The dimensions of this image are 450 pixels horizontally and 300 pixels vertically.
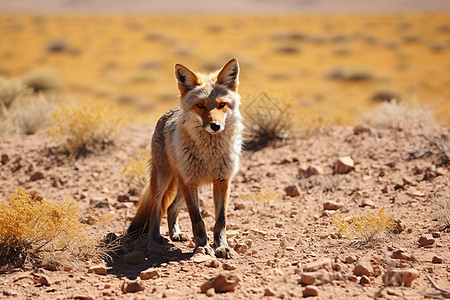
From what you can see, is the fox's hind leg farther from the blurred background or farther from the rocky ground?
the blurred background

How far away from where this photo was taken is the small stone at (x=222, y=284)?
3396mm

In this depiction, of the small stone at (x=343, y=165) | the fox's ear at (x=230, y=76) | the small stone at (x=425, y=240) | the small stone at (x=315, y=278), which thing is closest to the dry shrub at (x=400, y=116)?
the small stone at (x=343, y=165)

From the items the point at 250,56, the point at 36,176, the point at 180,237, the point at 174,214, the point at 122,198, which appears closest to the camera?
the point at 180,237

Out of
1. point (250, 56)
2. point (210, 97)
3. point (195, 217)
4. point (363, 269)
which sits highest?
point (250, 56)

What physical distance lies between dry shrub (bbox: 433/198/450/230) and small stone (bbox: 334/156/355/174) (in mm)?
1872

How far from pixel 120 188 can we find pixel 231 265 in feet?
12.8

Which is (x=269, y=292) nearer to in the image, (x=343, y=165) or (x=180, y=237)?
(x=180, y=237)

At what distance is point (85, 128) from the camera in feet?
27.5

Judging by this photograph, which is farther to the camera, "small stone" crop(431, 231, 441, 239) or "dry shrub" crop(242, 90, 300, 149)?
"dry shrub" crop(242, 90, 300, 149)

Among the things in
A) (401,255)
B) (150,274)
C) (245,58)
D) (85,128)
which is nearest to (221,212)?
(150,274)

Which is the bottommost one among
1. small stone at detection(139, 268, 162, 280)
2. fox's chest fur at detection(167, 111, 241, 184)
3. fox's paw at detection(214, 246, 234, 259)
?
small stone at detection(139, 268, 162, 280)

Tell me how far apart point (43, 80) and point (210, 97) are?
1891 cm

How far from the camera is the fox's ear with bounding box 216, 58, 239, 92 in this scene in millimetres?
4691

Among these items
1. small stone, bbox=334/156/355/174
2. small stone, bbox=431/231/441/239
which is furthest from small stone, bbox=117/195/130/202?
small stone, bbox=431/231/441/239
